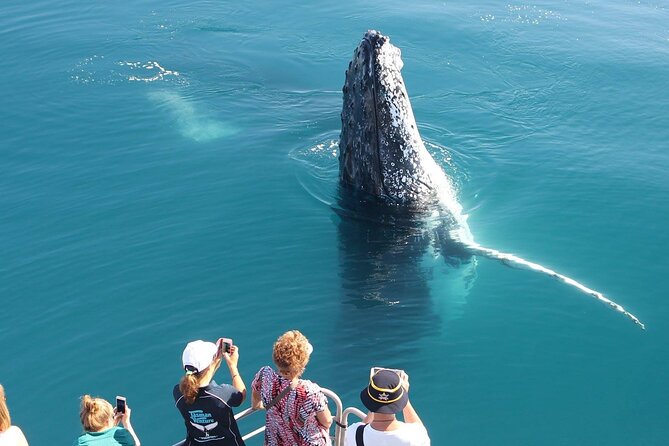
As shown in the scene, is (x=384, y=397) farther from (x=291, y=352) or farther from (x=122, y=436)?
(x=122, y=436)

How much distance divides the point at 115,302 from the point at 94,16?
59.1ft

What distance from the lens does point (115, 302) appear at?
13.0 meters

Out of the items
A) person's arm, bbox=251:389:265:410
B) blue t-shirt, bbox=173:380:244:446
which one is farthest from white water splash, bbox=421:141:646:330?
blue t-shirt, bbox=173:380:244:446

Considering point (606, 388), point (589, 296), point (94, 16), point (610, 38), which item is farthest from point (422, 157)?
point (94, 16)

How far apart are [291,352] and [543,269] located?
7103 millimetres

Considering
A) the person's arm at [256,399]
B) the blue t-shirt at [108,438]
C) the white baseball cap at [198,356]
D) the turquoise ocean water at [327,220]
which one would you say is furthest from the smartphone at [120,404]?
the turquoise ocean water at [327,220]

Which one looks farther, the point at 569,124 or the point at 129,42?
the point at 129,42

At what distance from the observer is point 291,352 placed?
21.0ft

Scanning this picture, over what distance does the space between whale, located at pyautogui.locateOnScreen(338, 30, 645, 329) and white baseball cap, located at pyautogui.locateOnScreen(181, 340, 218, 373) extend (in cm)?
706

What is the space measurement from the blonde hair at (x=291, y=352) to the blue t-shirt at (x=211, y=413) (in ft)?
→ 2.30

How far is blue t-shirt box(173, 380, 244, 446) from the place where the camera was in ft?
22.3

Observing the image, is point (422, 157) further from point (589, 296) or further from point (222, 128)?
point (222, 128)

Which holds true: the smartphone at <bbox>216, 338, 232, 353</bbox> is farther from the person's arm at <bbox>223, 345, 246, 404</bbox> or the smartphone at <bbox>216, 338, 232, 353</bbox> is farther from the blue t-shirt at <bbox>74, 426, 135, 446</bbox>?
the blue t-shirt at <bbox>74, 426, 135, 446</bbox>

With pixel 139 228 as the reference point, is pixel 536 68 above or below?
above
